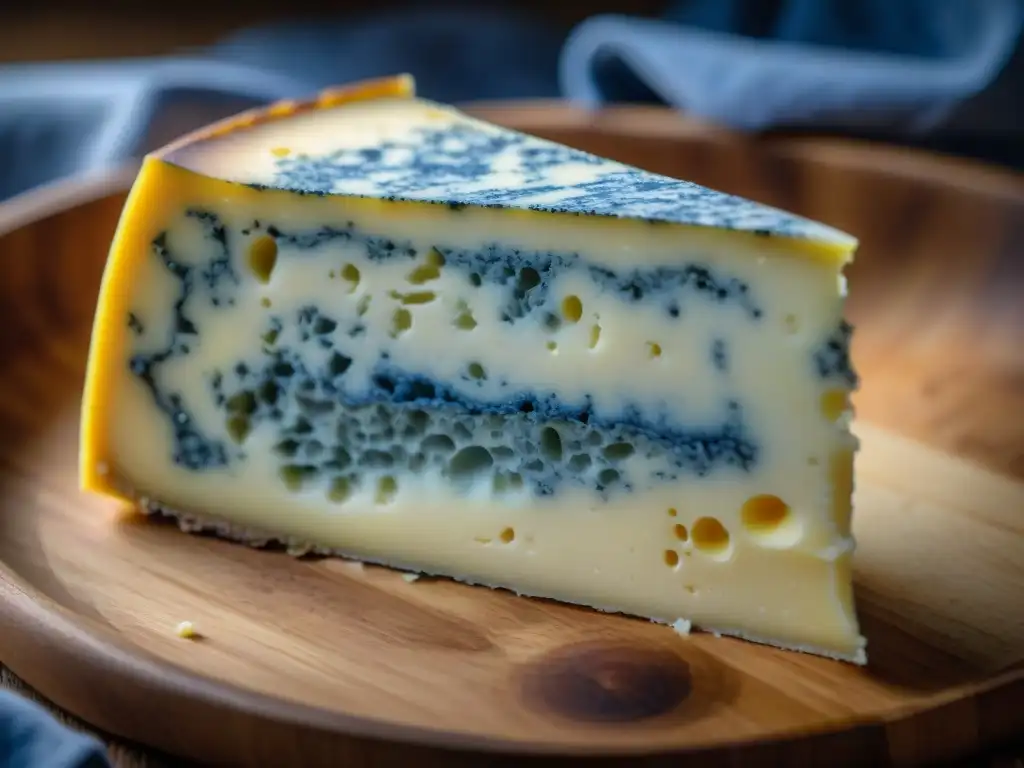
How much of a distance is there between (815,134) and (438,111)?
2.10 ft

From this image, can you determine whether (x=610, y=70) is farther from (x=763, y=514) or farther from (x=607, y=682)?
(x=607, y=682)

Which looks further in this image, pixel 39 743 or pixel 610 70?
pixel 610 70

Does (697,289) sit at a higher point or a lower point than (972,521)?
higher

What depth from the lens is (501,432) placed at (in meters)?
1.31

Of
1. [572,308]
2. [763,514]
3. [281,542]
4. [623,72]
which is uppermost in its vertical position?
[623,72]

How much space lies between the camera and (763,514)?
123cm

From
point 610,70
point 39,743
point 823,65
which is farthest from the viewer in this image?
point 610,70

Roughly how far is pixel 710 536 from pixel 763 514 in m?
0.06

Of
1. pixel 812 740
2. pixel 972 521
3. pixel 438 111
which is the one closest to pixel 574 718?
pixel 812 740

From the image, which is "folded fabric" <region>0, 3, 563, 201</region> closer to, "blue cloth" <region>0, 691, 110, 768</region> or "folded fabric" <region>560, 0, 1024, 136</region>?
"folded fabric" <region>560, 0, 1024, 136</region>

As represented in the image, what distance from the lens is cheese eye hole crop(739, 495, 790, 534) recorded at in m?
1.22

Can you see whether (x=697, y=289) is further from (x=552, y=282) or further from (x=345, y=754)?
(x=345, y=754)

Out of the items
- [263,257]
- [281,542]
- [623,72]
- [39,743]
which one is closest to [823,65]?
[623,72]

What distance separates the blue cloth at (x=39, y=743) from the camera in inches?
34.8
